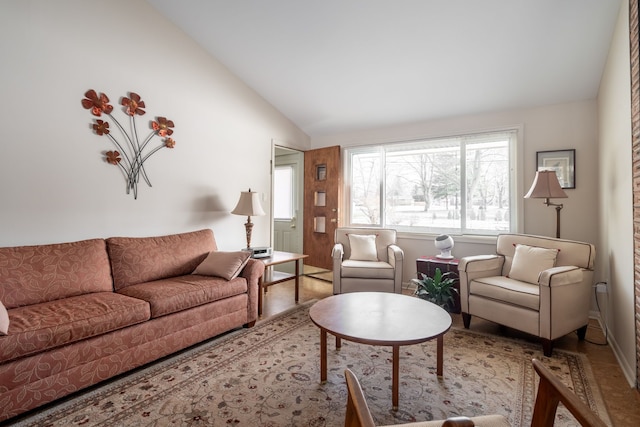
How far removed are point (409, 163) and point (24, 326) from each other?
13.2 ft

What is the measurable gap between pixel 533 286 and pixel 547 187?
0.92 m

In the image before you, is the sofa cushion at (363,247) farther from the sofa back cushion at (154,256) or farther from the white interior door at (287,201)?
the sofa back cushion at (154,256)

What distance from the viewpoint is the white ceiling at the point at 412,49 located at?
2.49m

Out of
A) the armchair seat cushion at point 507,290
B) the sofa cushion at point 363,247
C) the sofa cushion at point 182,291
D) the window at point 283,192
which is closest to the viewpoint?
the sofa cushion at point 182,291

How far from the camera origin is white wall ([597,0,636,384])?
2.07 m

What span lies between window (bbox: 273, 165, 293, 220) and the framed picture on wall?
3.64m

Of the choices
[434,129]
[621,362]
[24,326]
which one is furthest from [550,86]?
[24,326]

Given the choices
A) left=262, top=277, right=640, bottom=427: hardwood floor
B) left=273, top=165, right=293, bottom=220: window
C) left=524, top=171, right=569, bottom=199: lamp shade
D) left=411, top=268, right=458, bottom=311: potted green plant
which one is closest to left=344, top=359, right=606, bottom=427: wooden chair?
left=262, top=277, right=640, bottom=427: hardwood floor

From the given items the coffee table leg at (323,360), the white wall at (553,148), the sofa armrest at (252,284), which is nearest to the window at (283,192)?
the white wall at (553,148)

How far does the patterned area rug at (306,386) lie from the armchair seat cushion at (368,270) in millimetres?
1018

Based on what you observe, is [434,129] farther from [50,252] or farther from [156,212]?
[50,252]

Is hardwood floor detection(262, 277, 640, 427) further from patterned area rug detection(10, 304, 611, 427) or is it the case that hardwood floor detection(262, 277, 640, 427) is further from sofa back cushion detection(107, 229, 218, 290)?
sofa back cushion detection(107, 229, 218, 290)

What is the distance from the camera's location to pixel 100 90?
269 centimetres

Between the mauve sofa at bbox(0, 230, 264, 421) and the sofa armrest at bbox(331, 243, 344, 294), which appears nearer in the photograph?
the mauve sofa at bbox(0, 230, 264, 421)
